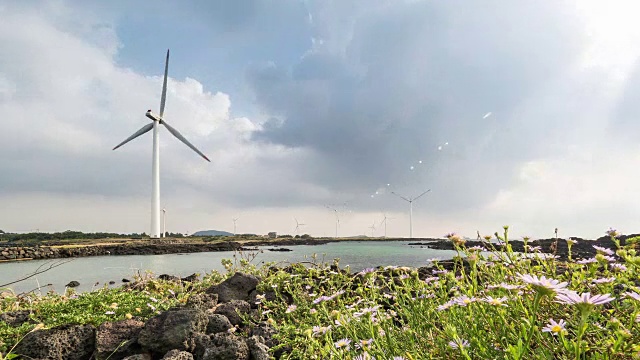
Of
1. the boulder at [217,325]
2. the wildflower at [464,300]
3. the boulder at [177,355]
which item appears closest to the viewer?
the wildflower at [464,300]

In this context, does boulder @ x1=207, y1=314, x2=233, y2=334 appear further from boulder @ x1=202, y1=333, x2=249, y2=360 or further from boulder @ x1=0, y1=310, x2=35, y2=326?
boulder @ x1=0, y1=310, x2=35, y2=326

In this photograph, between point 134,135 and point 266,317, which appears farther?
point 134,135

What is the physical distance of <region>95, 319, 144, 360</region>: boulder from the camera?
407cm

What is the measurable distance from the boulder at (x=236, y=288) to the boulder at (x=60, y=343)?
7.44 feet

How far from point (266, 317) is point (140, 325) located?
1570 mm

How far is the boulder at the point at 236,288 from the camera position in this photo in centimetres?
634

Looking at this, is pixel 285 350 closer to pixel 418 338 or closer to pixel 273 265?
pixel 418 338

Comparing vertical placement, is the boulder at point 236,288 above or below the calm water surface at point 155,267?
above

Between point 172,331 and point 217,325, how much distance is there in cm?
69

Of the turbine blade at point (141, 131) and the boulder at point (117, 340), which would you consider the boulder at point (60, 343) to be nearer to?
the boulder at point (117, 340)

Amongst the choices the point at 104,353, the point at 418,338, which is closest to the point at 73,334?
the point at 104,353

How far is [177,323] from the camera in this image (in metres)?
4.11

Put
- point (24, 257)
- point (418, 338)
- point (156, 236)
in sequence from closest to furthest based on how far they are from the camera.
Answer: point (418, 338) < point (24, 257) < point (156, 236)

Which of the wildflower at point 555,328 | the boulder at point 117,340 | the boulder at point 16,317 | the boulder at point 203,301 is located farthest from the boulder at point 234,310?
the wildflower at point 555,328
